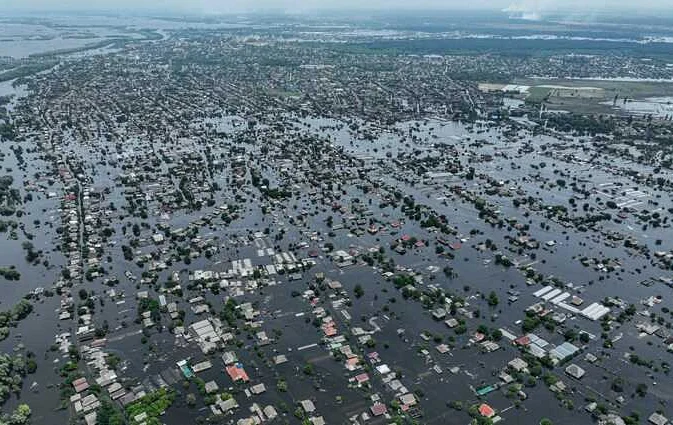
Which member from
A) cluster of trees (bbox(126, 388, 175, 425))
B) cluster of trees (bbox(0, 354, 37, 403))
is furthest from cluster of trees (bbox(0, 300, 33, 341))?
cluster of trees (bbox(126, 388, 175, 425))

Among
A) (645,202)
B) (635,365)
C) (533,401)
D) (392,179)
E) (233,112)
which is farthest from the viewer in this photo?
(233,112)

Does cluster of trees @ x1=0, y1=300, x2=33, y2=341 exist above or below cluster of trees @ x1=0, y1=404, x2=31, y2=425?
above

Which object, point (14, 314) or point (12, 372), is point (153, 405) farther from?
point (14, 314)

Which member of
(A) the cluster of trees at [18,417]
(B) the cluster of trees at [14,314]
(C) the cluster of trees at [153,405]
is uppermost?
(B) the cluster of trees at [14,314]

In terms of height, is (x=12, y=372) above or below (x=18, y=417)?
above

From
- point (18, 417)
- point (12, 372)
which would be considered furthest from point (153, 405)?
point (12, 372)

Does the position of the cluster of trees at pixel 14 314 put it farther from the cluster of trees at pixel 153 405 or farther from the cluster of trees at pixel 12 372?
the cluster of trees at pixel 153 405

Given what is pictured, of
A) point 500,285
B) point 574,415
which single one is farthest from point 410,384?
point 500,285

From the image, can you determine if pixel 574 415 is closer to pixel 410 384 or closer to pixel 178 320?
pixel 410 384

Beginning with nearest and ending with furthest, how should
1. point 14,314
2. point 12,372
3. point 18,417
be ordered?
point 18,417
point 12,372
point 14,314

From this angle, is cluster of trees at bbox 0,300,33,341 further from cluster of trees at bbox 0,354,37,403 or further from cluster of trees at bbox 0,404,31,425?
cluster of trees at bbox 0,404,31,425

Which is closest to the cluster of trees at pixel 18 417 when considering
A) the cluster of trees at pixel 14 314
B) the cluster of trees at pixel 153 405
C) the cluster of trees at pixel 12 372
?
the cluster of trees at pixel 12 372
